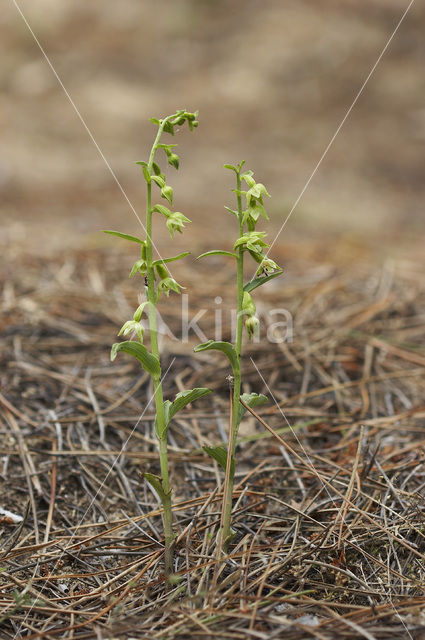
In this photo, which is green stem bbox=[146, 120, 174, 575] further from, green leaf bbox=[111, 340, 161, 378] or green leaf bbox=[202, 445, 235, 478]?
green leaf bbox=[202, 445, 235, 478]

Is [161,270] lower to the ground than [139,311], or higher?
higher

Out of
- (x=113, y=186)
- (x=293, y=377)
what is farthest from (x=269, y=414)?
(x=113, y=186)

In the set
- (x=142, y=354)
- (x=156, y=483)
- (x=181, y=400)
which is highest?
(x=142, y=354)

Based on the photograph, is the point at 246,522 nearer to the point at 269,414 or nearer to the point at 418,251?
the point at 269,414

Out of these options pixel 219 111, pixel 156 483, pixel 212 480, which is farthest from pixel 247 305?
pixel 219 111

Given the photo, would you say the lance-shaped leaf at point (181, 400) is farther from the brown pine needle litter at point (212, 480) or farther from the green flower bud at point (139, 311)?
the brown pine needle litter at point (212, 480)

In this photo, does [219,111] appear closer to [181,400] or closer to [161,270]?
[161,270]
